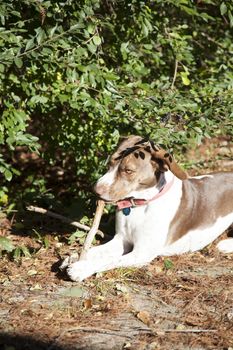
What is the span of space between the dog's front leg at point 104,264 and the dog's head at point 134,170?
0.49 meters

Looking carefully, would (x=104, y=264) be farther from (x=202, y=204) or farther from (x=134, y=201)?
(x=202, y=204)

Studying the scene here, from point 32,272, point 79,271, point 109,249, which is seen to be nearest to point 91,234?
point 109,249

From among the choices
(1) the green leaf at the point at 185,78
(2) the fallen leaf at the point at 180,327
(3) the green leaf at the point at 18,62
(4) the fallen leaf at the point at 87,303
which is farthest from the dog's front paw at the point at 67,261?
(1) the green leaf at the point at 185,78

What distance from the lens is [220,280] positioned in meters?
4.84

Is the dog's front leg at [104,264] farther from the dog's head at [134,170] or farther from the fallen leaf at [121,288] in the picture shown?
the dog's head at [134,170]

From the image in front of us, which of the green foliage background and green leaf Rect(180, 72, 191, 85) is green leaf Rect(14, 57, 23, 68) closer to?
the green foliage background

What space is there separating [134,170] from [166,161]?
27 cm

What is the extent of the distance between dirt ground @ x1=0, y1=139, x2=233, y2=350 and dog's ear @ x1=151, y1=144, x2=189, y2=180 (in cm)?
76

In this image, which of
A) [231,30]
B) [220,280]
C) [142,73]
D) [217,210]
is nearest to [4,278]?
[220,280]

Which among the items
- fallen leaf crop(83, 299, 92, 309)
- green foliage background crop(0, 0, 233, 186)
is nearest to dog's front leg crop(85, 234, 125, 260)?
fallen leaf crop(83, 299, 92, 309)

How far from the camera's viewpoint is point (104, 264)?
4.90m

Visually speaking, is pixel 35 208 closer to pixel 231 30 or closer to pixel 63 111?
pixel 63 111

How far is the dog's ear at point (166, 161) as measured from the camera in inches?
196

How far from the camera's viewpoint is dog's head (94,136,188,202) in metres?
4.92
